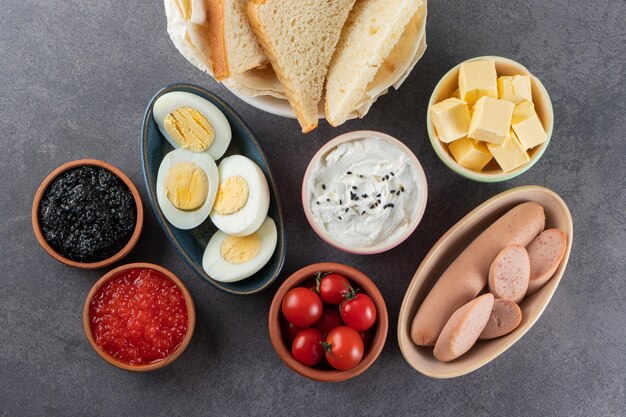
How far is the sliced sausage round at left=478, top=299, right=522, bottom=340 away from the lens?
69.0 inches

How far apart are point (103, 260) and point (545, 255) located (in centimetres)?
133

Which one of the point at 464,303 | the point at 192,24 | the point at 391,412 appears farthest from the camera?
the point at 391,412

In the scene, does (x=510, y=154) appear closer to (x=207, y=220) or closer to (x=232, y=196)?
(x=232, y=196)

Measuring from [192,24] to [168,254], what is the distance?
2.54 ft

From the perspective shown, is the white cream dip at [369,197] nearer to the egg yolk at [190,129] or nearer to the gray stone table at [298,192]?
the gray stone table at [298,192]

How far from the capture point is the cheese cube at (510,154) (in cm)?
171

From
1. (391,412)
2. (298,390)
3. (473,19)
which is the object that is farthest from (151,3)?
(391,412)

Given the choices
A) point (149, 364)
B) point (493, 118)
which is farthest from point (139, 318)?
point (493, 118)

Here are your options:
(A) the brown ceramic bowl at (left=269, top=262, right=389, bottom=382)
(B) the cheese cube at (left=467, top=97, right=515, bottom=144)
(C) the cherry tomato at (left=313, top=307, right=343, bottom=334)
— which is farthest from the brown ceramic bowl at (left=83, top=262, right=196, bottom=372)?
(B) the cheese cube at (left=467, top=97, right=515, bottom=144)

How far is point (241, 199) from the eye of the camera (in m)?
1.80

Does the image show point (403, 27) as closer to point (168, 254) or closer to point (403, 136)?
point (403, 136)

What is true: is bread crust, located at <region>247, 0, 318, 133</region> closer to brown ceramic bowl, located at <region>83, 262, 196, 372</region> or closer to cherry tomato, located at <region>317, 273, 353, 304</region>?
cherry tomato, located at <region>317, 273, 353, 304</region>

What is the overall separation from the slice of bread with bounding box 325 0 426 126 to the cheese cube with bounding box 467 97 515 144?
0.25 metres

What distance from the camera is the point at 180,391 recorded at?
76.2 inches
